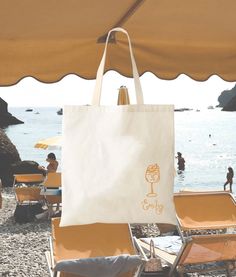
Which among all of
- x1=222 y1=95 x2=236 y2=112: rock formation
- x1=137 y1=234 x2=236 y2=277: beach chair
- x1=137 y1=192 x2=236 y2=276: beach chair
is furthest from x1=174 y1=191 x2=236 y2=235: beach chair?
x1=222 y1=95 x2=236 y2=112: rock formation

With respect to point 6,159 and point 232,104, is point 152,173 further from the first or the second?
point 232,104

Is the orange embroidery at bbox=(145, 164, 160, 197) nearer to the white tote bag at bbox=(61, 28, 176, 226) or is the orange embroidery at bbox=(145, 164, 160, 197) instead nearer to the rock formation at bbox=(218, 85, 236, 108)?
the white tote bag at bbox=(61, 28, 176, 226)

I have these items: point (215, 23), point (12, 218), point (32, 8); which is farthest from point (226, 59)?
point (12, 218)

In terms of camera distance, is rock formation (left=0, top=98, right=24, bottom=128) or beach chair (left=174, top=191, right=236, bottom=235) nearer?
beach chair (left=174, top=191, right=236, bottom=235)

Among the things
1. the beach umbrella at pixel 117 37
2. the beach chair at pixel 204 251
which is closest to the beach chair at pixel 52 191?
the beach chair at pixel 204 251

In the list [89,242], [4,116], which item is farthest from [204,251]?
[4,116]

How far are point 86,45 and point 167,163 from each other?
149cm

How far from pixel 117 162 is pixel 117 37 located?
1449 millimetres

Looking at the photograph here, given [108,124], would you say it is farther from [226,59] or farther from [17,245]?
[17,245]

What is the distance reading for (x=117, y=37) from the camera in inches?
138

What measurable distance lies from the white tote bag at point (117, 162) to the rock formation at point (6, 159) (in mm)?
20726

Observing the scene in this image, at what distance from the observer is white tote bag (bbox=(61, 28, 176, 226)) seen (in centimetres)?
228

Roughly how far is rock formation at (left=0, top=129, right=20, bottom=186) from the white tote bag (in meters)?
20.7

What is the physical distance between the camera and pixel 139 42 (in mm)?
3506
